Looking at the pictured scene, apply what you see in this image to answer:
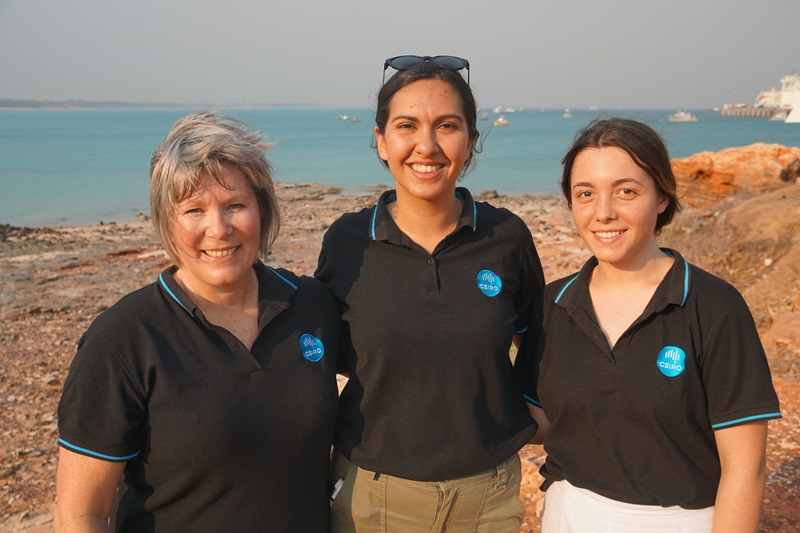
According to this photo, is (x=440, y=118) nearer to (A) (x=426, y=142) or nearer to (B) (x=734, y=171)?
(A) (x=426, y=142)

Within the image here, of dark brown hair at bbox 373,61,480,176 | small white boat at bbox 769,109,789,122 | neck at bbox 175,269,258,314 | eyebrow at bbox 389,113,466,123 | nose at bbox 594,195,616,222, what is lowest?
neck at bbox 175,269,258,314

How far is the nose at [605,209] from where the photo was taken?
2511mm

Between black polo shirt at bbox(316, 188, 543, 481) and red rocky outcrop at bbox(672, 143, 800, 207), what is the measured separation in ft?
43.9

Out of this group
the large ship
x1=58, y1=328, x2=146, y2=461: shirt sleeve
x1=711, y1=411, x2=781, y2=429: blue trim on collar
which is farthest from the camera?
the large ship

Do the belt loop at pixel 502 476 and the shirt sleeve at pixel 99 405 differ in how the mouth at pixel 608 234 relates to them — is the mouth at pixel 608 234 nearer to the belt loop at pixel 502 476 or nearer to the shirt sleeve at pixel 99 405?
the belt loop at pixel 502 476

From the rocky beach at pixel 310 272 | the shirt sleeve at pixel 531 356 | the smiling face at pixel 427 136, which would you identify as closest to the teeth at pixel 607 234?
the shirt sleeve at pixel 531 356

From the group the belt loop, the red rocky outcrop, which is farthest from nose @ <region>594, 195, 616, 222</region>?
the red rocky outcrop

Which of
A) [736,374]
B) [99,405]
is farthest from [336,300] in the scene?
[736,374]

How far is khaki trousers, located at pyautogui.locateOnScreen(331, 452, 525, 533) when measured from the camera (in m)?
2.65

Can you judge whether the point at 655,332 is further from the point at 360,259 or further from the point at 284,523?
the point at 284,523

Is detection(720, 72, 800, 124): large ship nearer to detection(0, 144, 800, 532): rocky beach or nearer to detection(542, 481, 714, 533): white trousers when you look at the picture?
detection(0, 144, 800, 532): rocky beach

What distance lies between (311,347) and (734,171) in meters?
15.2

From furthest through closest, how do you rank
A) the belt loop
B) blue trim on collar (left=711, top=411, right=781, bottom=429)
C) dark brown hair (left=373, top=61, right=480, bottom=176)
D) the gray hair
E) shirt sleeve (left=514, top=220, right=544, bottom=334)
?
shirt sleeve (left=514, top=220, right=544, bottom=334), dark brown hair (left=373, top=61, right=480, bottom=176), the belt loop, the gray hair, blue trim on collar (left=711, top=411, right=781, bottom=429)

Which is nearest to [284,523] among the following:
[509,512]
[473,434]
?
[473,434]
